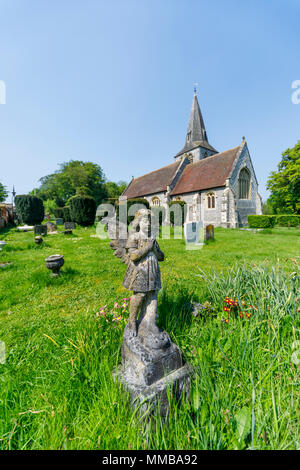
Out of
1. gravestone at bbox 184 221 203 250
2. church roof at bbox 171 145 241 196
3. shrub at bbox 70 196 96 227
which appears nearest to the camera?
gravestone at bbox 184 221 203 250

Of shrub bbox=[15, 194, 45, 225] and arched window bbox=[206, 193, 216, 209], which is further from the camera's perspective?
arched window bbox=[206, 193, 216, 209]

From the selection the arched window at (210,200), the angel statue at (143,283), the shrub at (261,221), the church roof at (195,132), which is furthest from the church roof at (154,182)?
the angel statue at (143,283)

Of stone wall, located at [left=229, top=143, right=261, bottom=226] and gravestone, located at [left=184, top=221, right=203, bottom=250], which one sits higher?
stone wall, located at [left=229, top=143, right=261, bottom=226]

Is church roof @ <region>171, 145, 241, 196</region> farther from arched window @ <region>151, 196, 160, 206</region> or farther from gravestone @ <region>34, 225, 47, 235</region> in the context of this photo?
gravestone @ <region>34, 225, 47, 235</region>

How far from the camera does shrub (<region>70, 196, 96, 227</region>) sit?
57.0ft

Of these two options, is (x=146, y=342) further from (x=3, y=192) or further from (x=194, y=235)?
(x=3, y=192)

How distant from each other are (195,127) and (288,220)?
811 inches

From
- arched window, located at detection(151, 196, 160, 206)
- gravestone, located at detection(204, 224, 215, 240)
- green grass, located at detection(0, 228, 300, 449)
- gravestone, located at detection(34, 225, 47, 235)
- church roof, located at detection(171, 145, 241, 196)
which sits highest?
church roof, located at detection(171, 145, 241, 196)

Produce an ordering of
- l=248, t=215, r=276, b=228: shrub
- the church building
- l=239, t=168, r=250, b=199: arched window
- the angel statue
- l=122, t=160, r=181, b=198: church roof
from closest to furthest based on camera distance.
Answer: the angel statue → l=248, t=215, r=276, b=228: shrub → the church building → l=239, t=168, r=250, b=199: arched window → l=122, t=160, r=181, b=198: church roof

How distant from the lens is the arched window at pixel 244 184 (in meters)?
21.8

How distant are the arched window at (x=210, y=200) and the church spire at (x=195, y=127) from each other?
1371 cm

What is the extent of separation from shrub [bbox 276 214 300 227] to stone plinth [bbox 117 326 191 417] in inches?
1005

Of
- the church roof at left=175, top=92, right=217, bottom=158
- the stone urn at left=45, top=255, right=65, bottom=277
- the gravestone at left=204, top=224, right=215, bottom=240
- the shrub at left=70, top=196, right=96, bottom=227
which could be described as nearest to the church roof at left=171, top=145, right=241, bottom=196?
the church roof at left=175, top=92, right=217, bottom=158
